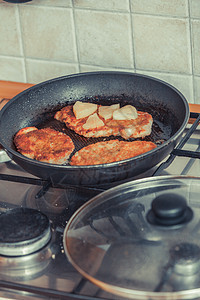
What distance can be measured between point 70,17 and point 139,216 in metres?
0.87

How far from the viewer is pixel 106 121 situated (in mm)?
1398

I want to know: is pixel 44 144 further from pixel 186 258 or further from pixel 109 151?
pixel 186 258

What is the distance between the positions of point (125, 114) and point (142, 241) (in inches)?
23.7

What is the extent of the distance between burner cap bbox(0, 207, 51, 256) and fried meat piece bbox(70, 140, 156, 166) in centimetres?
24

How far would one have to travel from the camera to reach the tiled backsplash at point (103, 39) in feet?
4.70

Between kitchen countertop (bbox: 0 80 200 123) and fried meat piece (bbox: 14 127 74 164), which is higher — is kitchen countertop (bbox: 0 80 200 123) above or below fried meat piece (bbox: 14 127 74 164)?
above

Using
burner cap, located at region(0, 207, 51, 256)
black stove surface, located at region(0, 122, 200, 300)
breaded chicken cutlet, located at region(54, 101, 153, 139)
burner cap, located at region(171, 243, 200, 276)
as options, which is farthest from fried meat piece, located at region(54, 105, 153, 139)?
burner cap, located at region(171, 243, 200, 276)

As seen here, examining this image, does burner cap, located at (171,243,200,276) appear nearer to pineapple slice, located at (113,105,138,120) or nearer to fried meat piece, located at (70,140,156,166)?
fried meat piece, located at (70,140,156,166)

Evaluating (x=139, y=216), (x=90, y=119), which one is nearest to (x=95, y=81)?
(x=90, y=119)

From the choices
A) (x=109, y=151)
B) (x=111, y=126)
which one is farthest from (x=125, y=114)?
(x=109, y=151)

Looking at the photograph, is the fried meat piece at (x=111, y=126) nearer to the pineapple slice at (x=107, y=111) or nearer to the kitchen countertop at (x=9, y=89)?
the pineapple slice at (x=107, y=111)

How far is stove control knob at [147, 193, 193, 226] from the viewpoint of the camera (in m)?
0.86

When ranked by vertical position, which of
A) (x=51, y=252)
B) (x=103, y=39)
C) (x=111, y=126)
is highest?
(x=103, y=39)

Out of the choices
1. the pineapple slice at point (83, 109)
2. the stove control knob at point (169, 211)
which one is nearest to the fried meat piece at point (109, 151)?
the pineapple slice at point (83, 109)
